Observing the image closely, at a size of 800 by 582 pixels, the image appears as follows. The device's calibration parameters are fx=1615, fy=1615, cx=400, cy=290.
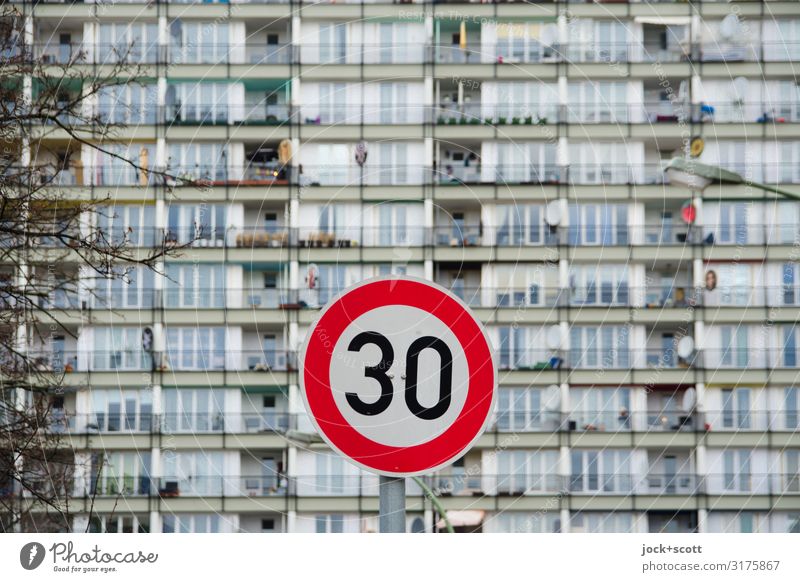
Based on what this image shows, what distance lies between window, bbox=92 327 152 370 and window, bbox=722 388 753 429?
930 inches

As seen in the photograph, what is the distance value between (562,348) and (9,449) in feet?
177

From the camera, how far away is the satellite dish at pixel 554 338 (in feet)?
214

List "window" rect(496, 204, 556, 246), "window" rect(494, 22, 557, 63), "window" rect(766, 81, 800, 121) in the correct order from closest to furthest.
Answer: "window" rect(494, 22, 557, 63), "window" rect(766, 81, 800, 121), "window" rect(496, 204, 556, 246)

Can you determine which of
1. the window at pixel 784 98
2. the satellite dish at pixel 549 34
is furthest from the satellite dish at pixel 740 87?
the satellite dish at pixel 549 34

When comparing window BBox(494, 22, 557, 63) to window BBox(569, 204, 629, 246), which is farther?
window BBox(494, 22, 557, 63)

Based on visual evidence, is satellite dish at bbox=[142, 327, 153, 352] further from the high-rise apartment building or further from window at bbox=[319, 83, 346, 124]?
window at bbox=[319, 83, 346, 124]

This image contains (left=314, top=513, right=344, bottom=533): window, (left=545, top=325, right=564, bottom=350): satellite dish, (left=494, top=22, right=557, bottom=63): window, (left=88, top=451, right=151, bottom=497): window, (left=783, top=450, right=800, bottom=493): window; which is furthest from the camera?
(left=494, top=22, right=557, bottom=63): window

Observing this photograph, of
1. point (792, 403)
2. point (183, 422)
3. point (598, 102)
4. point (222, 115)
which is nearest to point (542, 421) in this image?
point (792, 403)

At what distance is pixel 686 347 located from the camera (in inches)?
2606

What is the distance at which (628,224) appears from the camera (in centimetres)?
6656

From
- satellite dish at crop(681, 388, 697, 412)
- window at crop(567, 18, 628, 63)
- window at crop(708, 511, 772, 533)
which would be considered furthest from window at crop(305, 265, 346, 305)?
window at crop(708, 511, 772, 533)

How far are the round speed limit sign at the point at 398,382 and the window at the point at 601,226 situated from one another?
2409 inches

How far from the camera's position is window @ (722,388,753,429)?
214 feet
